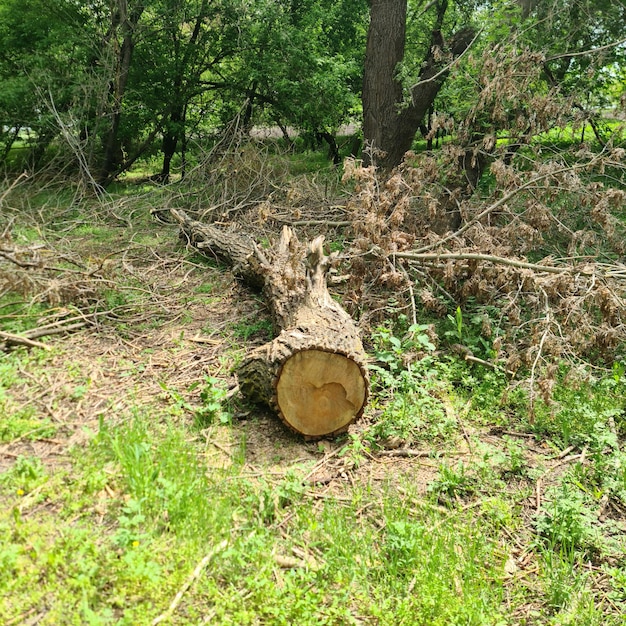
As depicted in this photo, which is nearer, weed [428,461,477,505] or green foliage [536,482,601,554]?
green foliage [536,482,601,554]

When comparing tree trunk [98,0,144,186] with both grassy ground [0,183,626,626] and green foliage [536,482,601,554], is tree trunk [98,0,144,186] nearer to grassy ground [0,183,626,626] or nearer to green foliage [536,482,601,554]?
grassy ground [0,183,626,626]

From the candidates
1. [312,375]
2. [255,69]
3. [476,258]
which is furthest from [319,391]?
[255,69]

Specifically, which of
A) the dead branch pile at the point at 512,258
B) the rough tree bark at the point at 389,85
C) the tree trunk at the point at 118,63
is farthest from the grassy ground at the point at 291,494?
the tree trunk at the point at 118,63

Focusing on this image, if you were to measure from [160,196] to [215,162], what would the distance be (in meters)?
1.12

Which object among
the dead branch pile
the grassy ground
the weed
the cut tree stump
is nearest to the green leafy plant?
the grassy ground

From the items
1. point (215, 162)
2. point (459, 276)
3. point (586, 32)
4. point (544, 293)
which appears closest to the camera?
point (544, 293)

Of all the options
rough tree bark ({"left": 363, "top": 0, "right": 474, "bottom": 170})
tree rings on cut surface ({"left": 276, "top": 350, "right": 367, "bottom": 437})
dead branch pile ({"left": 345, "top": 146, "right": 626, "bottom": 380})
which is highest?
rough tree bark ({"left": 363, "top": 0, "right": 474, "bottom": 170})

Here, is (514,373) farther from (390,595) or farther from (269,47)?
(269,47)

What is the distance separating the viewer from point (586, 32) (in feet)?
22.6

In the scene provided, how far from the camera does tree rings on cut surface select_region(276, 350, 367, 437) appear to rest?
3383mm

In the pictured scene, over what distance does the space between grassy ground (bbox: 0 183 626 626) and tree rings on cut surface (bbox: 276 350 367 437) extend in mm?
158

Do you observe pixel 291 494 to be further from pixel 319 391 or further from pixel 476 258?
pixel 476 258

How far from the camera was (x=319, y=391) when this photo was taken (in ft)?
11.3

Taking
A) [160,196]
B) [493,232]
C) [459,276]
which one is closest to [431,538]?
[459,276]
